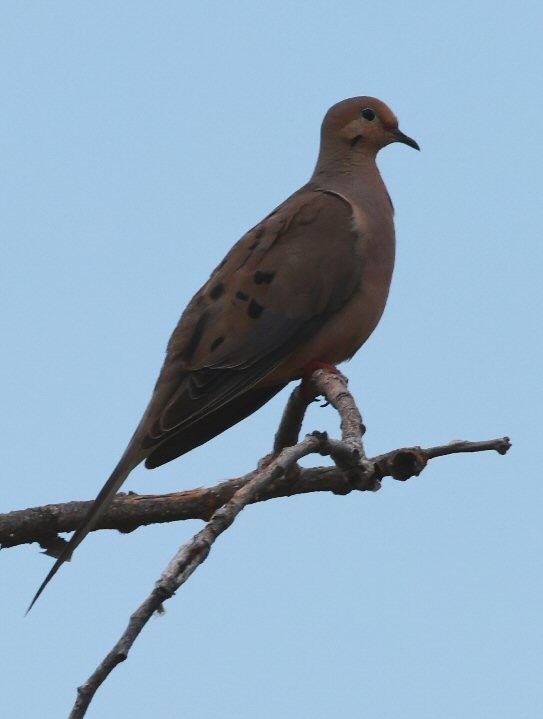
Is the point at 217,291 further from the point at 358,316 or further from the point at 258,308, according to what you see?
the point at 358,316

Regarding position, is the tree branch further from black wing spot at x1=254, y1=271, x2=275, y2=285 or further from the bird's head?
the bird's head

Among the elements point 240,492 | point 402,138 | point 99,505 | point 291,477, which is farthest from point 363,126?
point 240,492

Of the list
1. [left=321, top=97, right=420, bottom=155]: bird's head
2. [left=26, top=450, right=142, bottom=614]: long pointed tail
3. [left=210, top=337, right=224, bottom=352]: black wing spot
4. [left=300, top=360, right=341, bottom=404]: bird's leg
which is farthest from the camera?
[left=321, top=97, right=420, bottom=155]: bird's head

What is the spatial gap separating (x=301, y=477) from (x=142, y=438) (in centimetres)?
59

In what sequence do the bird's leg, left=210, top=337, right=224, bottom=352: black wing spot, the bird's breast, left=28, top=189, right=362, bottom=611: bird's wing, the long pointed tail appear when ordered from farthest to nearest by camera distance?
1. the bird's breast
2. left=210, top=337, right=224, bottom=352: black wing spot
3. left=28, top=189, right=362, bottom=611: bird's wing
4. the bird's leg
5. the long pointed tail

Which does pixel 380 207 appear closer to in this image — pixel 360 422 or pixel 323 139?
pixel 323 139

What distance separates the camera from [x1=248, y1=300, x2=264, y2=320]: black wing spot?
4.93 metres

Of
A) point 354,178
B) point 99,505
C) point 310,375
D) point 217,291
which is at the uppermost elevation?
point 354,178

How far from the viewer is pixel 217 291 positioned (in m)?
5.05

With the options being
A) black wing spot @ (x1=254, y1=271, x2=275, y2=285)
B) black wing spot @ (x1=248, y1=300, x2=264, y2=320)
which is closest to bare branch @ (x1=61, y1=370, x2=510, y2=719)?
black wing spot @ (x1=248, y1=300, x2=264, y2=320)

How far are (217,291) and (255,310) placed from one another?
0.19 metres

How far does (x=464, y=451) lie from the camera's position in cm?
370

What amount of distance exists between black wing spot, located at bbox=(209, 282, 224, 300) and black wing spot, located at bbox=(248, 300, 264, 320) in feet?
0.47

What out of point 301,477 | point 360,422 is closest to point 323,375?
point 301,477
